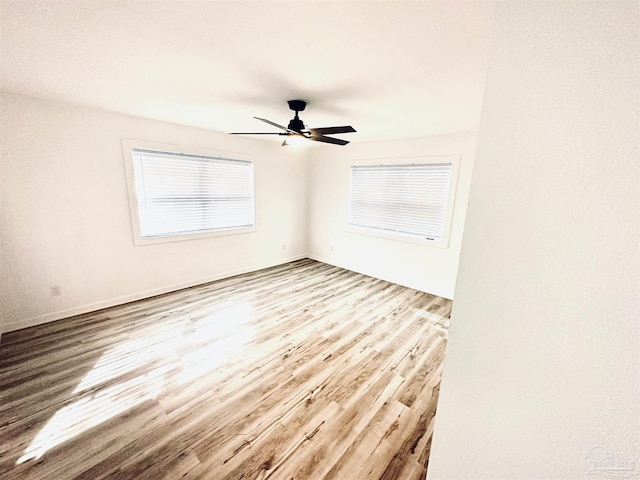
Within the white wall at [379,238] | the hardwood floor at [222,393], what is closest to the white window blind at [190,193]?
the hardwood floor at [222,393]

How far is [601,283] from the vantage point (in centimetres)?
54

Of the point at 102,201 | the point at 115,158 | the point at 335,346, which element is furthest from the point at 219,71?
the point at 335,346

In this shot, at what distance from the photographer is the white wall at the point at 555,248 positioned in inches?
20.1

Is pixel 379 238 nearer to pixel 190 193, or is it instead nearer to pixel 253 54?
pixel 190 193

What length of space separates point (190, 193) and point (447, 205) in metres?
3.73

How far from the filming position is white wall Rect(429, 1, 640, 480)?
1.67 feet

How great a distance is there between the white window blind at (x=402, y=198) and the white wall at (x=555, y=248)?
10.2ft

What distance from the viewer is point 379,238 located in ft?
14.0

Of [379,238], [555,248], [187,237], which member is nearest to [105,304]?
[187,237]

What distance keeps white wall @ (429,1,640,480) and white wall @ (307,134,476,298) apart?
9.84ft

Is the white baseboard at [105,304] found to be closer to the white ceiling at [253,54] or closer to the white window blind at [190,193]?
the white window blind at [190,193]

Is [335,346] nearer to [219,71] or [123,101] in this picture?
[219,71]

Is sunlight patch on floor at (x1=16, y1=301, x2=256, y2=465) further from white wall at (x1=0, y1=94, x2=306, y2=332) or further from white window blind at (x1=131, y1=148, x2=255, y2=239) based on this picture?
white window blind at (x1=131, y1=148, x2=255, y2=239)

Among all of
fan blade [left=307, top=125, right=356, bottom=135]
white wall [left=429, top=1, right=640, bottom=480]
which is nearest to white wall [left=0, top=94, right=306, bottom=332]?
fan blade [left=307, top=125, right=356, bottom=135]
